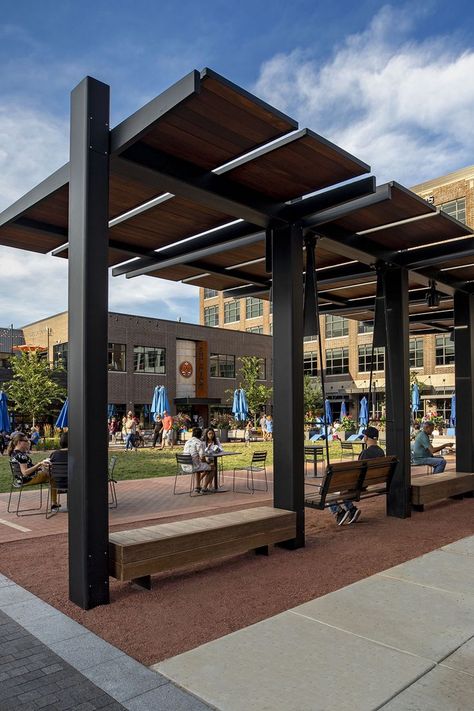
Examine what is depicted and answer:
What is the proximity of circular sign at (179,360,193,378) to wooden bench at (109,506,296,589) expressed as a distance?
42.2 meters

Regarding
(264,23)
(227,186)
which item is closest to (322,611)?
(227,186)

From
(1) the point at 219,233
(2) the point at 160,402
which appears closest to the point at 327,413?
(2) the point at 160,402

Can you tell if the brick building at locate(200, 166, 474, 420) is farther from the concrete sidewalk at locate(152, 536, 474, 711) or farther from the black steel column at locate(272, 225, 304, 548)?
the concrete sidewalk at locate(152, 536, 474, 711)

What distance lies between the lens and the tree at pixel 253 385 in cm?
4850

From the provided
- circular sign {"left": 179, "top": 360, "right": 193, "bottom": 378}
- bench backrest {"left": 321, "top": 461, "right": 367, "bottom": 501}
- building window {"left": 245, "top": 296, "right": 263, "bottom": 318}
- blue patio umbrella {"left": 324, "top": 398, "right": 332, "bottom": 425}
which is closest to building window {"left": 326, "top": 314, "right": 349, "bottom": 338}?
building window {"left": 245, "top": 296, "right": 263, "bottom": 318}

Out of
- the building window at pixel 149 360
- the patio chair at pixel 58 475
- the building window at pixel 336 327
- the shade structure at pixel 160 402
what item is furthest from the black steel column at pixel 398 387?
the building window at pixel 336 327

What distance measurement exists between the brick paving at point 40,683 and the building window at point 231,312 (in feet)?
224

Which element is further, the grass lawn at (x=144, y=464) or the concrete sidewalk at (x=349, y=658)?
the grass lawn at (x=144, y=464)

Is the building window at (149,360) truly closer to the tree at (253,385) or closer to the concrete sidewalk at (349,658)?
the tree at (253,385)

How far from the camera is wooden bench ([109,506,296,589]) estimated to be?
5.41 metres

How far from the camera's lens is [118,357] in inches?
1735

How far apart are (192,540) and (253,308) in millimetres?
65420

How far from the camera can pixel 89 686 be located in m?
3.67

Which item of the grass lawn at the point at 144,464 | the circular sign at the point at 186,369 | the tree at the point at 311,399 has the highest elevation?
the circular sign at the point at 186,369
